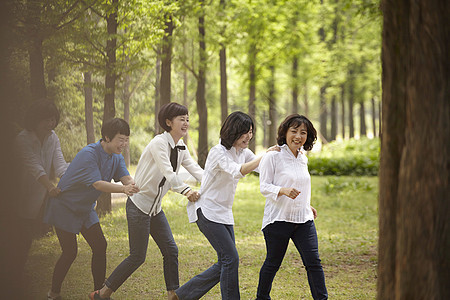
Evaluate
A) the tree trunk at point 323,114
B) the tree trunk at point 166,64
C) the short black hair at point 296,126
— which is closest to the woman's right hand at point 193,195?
the short black hair at point 296,126

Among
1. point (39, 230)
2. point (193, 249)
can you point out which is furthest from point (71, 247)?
point (193, 249)

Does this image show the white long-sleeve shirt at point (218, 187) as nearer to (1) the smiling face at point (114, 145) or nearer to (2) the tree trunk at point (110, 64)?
(1) the smiling face at point (114, 145)

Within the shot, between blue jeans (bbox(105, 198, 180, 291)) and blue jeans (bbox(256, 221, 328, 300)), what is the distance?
103 centimetres

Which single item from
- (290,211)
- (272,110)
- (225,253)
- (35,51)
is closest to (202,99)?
(35,51)

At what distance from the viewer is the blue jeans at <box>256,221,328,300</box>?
4777mm

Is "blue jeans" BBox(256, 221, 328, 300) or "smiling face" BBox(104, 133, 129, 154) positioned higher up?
"smiling face" BBox(104, 133, 129, 154)

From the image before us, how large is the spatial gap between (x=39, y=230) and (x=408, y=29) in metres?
3.94

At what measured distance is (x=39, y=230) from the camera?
5.29 m

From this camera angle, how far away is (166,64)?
855cm

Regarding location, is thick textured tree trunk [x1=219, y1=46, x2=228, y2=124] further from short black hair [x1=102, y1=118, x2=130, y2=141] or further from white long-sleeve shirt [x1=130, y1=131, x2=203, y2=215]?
white long-sleeve shirt [x1=130, y1=131, x2=203, y2=215]

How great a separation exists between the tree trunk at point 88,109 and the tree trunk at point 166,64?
204cm

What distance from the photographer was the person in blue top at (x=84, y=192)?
525 centimetres

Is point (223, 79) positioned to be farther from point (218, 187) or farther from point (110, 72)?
point (218, 187)

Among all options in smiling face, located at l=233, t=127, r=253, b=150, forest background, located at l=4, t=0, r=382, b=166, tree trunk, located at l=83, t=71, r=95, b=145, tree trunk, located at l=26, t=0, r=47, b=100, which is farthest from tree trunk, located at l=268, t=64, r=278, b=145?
smiling face, located at l=233, t=127, r=253, b=150
